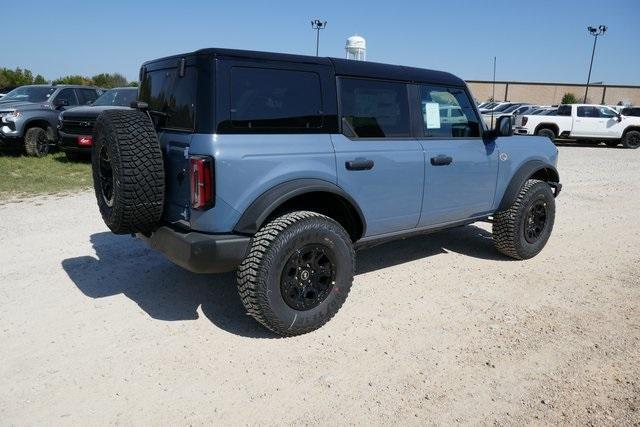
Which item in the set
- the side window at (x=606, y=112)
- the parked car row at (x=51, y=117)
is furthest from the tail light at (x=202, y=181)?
the side window at (x=606, y=112)

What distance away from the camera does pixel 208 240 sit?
10.3 feet

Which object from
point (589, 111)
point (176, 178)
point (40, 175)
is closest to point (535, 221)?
point (176, 178)

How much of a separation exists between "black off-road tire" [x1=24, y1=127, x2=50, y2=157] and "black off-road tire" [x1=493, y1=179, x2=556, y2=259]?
1082 cm

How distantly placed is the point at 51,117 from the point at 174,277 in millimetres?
9358

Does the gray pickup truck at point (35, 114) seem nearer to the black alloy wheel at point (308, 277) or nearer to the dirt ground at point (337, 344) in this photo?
the dirt ground at point (337, 344)

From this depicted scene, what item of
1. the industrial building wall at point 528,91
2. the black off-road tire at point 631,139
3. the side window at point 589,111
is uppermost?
the industrial building wall at point 528,91

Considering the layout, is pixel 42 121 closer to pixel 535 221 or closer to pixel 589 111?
pixel 535 221

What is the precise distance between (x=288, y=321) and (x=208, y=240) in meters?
0.80

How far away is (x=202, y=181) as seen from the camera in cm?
308

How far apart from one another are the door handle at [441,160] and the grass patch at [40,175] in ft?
21.8

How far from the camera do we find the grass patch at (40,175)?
8.33 meters

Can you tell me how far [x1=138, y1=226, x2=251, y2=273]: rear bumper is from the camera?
Result: 3.13 meters

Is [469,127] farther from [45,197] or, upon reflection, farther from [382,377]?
[45,197]

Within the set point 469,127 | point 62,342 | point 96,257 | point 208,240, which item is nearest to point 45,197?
point 96,257
